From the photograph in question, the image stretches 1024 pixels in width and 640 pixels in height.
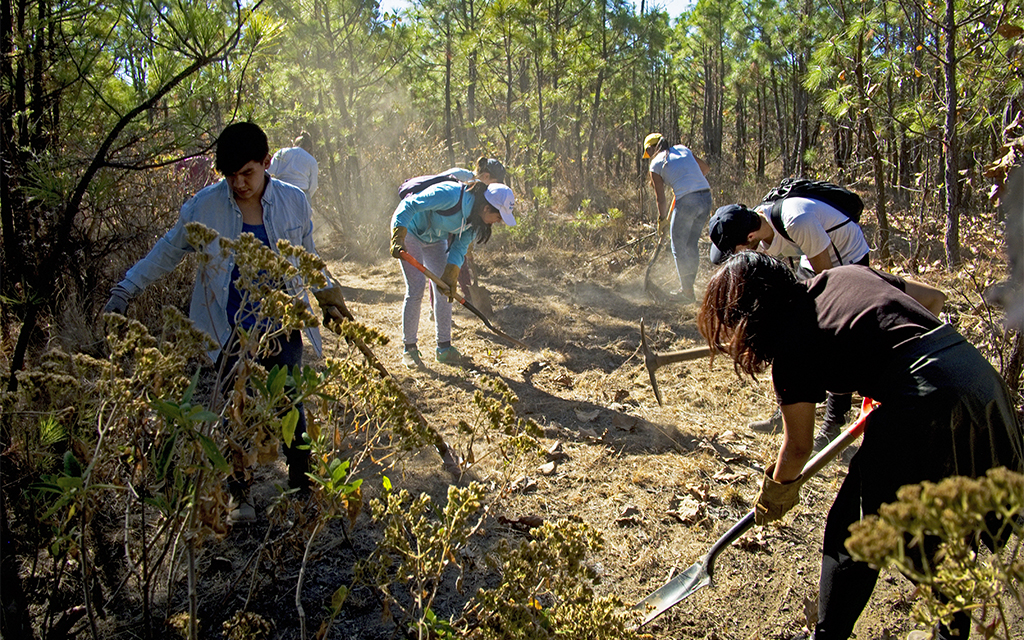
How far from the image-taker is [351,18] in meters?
9.99

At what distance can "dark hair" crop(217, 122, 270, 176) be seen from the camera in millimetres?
2455

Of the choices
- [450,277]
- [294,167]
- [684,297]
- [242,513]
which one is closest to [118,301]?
[242,513]

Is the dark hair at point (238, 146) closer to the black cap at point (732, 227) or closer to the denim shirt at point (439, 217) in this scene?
the black cap at point (732, 227)

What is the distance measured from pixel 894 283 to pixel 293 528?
2149 millimetres

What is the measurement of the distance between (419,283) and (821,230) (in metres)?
2.83

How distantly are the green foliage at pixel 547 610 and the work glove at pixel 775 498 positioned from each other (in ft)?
2.25

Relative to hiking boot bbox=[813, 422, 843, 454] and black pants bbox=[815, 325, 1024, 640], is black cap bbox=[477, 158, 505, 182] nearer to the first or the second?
hiking boot bbox=[813, 422, 843, 454]

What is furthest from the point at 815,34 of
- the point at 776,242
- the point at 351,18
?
the point at 776,242

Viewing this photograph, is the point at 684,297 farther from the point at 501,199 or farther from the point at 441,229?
the point at 441,229

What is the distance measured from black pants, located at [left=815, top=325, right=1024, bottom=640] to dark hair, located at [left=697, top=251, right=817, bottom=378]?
278 millimetres

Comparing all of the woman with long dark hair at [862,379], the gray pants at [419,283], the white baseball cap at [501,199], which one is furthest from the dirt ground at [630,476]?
the white baseball cap at [501,199]

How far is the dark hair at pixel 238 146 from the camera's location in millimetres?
2455

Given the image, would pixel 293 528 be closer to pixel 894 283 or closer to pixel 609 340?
pixel 894 283

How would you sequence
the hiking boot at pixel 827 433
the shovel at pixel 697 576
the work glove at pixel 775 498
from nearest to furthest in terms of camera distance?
the work glove at pixel 775 498
the shovel at pixel 697 576
the hiking boot at pixel 827 433
